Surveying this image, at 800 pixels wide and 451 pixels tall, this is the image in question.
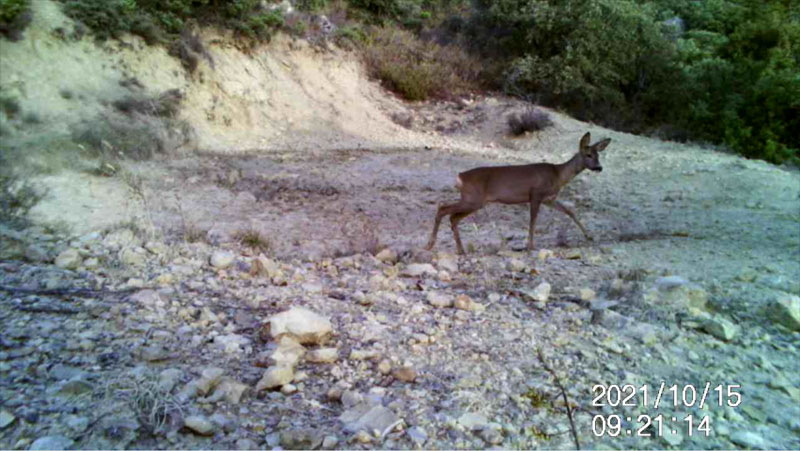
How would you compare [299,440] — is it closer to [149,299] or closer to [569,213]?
[149,299]

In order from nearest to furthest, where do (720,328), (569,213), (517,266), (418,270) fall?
(720,328) < (418,270) < (517,266) < (569,213)

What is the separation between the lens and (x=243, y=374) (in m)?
3.74

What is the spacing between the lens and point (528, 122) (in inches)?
620

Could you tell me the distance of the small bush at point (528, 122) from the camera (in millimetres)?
15758

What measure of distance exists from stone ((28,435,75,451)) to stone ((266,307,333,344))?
146cm

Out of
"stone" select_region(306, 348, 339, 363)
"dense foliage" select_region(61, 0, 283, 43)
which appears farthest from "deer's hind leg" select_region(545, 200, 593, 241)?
"dense foliage" select_region(61, 0, 283, 43)

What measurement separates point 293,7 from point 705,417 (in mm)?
16798

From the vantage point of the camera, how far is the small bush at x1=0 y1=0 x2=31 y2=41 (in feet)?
38.8

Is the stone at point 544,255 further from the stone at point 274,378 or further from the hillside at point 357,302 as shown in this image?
the stone at point 274,378

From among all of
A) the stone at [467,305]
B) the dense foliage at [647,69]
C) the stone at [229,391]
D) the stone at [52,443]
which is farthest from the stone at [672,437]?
the dense foliage at [647,69]

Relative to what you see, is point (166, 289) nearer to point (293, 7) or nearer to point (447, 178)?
point (447, 178)

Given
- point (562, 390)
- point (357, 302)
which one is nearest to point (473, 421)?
point (562, 390)

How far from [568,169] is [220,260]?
4.78 m

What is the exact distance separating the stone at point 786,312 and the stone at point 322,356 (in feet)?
11.1
